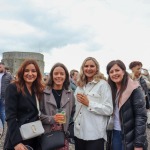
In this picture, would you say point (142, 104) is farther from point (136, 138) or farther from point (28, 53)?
point (28, 53)

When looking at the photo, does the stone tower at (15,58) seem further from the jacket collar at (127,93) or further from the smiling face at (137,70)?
the jacket collar at (127,93)

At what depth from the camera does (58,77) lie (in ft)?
11.3

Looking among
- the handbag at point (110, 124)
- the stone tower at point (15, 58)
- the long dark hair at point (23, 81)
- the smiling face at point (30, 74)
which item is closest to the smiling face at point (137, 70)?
the handbag at point (110, 124)

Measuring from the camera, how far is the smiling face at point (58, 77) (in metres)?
3.45

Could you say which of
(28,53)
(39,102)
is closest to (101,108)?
(39,102)

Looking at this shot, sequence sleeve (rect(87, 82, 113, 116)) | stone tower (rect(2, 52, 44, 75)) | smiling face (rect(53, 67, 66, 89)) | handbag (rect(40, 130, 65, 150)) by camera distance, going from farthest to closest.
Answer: stone tower (rect(2, 52, 44, 75)), smiling face (rect(53, 67, 66, 89)), sleeve (rect(87, 82, 113, 116)), handbag (rect(40, 130, 65, 150))

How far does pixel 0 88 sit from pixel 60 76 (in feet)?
14.2

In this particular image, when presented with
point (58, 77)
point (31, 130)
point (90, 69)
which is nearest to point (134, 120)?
point (90, 69)

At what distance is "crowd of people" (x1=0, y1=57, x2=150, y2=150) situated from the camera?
3115mm

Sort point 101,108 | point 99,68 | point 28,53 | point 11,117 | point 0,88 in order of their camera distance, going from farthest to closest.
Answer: point 28,53
point 0,88
point 99,68
point 101,108
point 11,117

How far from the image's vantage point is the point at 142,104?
124 inches

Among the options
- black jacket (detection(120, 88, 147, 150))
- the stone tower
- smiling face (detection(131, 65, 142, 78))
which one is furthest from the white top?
the stone tower

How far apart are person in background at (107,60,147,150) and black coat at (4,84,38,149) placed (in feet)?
3.21

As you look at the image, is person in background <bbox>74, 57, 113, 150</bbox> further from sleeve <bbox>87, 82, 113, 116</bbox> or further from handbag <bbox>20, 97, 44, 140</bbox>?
handbag <bbox>20, 97, 44, 140</bbox>
